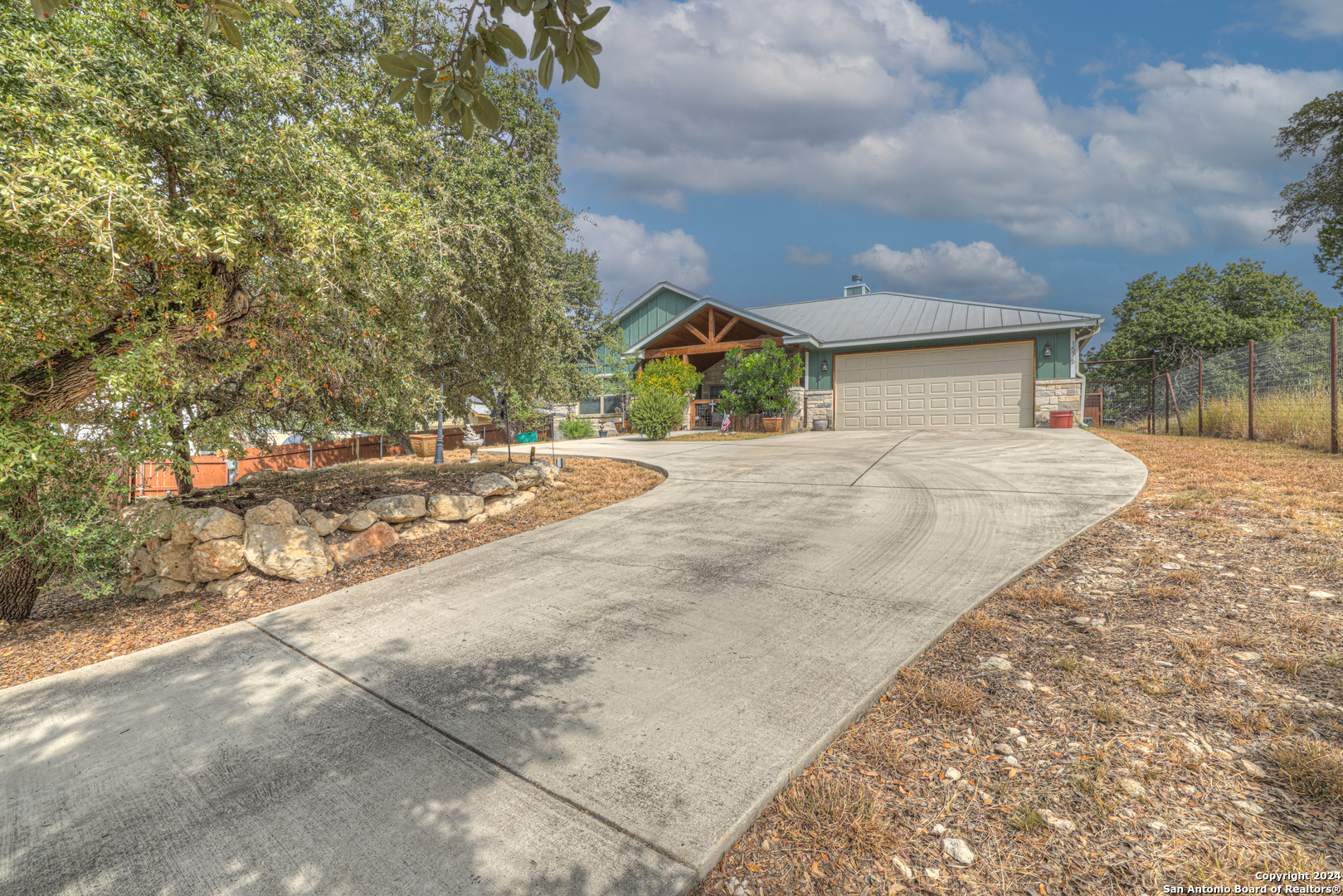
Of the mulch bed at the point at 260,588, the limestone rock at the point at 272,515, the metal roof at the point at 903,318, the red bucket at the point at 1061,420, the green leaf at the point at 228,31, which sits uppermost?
the metal roof at the point at 903,318

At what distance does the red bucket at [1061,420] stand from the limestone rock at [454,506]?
48.2ft

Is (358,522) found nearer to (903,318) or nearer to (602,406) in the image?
(903,318)

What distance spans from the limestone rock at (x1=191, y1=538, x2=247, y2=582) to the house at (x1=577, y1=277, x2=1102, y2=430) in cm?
1523

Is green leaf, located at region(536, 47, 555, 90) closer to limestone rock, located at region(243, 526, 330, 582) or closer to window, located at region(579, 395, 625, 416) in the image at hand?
limestone rock, located at region(243, 526, 330, 582)

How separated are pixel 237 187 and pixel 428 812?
13.8 ft

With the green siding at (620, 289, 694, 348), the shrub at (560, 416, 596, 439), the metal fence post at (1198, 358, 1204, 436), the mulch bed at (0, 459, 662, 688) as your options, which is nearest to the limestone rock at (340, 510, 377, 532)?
the mulch bed at (0, 459, 662, 688)

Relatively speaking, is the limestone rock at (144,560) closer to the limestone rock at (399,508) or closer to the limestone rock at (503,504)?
the limestone rock at (399,508)

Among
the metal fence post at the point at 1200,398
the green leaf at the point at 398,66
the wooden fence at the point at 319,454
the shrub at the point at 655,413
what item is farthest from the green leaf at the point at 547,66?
the metal fence post at the point at 1200,398

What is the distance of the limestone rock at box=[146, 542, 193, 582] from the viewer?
14.7 feet

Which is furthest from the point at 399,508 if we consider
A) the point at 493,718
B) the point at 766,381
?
the point at 766,381

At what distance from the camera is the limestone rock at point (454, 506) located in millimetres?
5789

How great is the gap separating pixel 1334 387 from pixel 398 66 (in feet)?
37.8


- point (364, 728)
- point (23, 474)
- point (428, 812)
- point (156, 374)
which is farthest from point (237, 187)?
point (428, 812)

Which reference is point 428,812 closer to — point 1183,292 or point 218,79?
point 218,79
